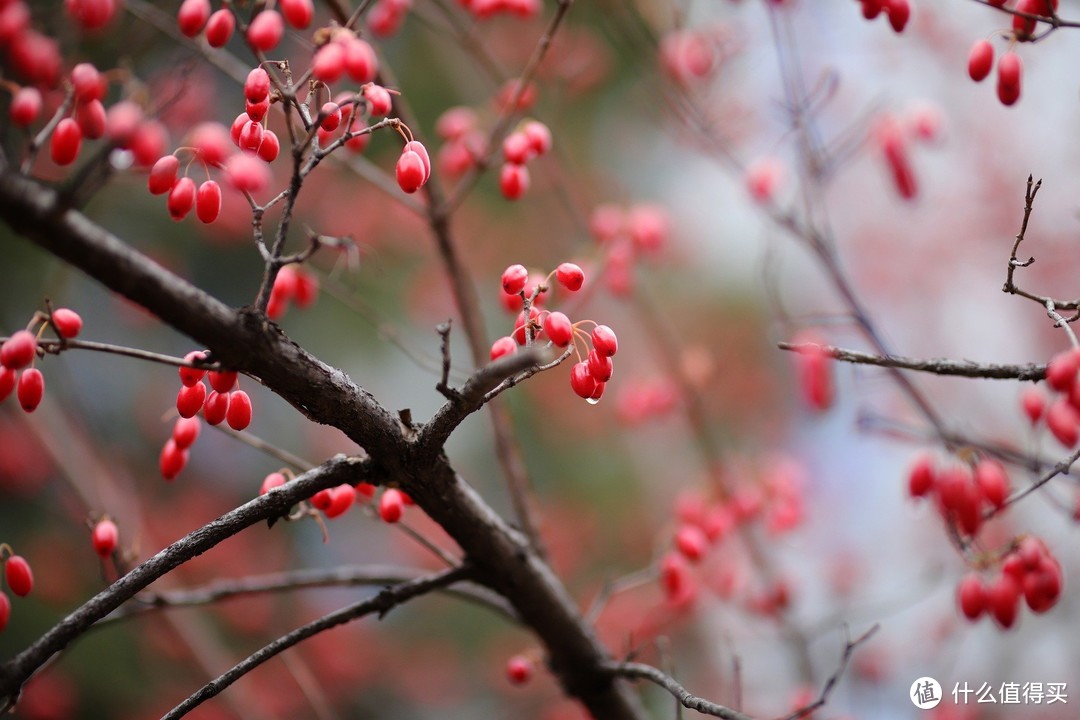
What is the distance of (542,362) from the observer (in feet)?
3.06

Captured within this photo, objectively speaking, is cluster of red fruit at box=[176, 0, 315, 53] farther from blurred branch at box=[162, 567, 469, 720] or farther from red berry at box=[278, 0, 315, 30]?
blurred branch at box=[162, 567, 469, 720]

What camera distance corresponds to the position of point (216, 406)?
111cm

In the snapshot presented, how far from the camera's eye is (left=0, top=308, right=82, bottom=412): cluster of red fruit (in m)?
0.99

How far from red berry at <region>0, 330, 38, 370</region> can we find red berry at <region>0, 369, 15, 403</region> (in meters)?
Result: 0.03

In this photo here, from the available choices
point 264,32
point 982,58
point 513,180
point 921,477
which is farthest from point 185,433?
point 982,58

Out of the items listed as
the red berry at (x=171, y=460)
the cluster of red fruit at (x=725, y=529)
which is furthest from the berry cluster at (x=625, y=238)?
the red berry at (x=171, y=460)

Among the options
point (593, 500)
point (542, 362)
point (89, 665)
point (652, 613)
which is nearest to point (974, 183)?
point (593, 500)

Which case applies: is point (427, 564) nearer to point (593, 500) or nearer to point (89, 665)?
point (593, 500)

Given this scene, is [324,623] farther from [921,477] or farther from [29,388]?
[921,477]

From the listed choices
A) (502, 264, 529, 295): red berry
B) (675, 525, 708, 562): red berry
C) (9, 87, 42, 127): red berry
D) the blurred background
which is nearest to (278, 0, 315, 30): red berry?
(9, 87, 42, 127): red berry

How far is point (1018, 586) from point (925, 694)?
574 mm

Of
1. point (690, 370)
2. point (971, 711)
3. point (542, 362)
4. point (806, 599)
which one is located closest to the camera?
point (542, 362)

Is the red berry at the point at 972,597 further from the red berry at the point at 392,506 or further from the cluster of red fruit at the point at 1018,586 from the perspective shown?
the red berry at the point at 392,506

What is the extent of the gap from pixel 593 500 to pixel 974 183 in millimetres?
2867
